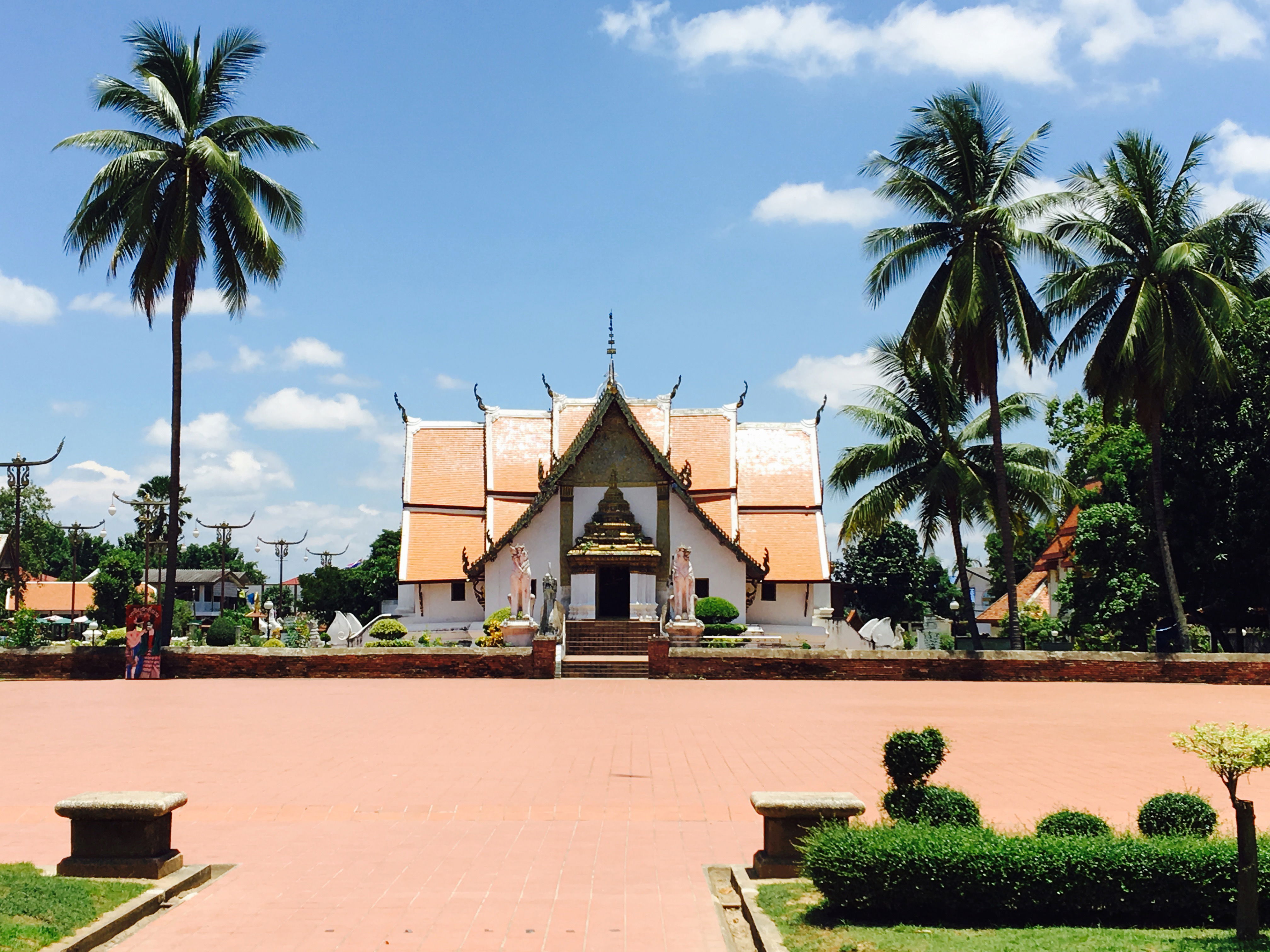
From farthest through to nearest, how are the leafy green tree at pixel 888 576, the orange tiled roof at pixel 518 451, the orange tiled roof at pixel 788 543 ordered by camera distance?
the leafy green tree at pixel 888 576
the orange tiled roof at pixel 518 451
the orange tiled roof at pixel 788 543

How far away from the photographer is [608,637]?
29.9 meters

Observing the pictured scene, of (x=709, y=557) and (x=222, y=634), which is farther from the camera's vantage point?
(x=222, y=634)

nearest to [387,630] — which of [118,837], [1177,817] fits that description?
[118,837]

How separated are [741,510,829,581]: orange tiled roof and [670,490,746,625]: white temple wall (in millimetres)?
1683

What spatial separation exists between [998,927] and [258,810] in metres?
5.68

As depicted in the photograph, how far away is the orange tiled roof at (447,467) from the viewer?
36.7 metres

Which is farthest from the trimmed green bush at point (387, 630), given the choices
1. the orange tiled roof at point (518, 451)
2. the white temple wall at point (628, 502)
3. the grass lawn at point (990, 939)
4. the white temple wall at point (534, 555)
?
the grass lawn at point (990, 939)

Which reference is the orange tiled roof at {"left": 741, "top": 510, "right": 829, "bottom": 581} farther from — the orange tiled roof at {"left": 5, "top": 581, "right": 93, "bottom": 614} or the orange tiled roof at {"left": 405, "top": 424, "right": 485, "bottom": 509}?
the orange tiled roof at {"left": 5, "top": 581, "right": 93, "bottom": 614}

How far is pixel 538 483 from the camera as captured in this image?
3525 cm

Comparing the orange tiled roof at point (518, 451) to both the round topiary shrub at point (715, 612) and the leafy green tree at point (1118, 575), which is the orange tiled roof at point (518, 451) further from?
the leafy green tree at point (1118, 575)

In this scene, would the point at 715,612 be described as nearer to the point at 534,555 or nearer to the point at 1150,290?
the point at 534,555

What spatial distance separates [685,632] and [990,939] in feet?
74.4

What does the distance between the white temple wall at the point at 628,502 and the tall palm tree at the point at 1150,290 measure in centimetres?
1252

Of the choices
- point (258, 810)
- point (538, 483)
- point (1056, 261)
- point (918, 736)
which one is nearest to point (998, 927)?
point (918, 736)
